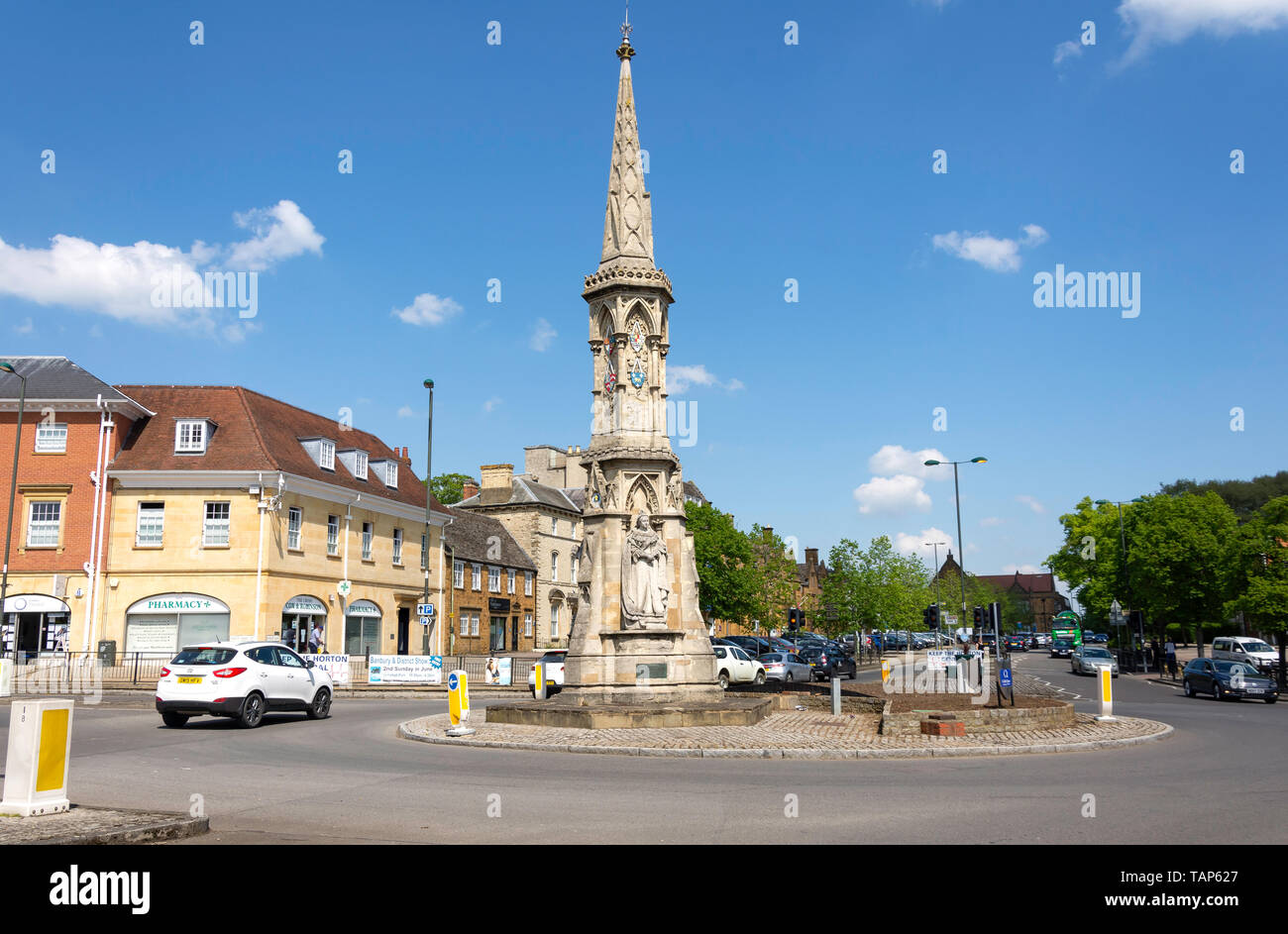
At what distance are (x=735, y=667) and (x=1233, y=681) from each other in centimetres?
1510

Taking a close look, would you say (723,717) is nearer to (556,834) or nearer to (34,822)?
(556,834)

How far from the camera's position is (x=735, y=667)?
32.1 meters

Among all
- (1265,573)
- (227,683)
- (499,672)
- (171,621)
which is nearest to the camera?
(227,683)

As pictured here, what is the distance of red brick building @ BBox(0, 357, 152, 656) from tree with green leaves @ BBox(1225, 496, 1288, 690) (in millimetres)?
41224

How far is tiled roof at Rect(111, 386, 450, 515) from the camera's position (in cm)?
3562

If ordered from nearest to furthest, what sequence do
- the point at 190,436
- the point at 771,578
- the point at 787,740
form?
the point at 787,740, the point at 190,436, the point at 771,578

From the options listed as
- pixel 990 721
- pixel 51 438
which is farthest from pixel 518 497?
pixel 990 721

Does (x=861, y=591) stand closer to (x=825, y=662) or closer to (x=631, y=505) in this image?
(x=825, y=662)

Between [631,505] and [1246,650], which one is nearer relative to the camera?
[631,505]

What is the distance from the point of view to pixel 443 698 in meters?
30.8

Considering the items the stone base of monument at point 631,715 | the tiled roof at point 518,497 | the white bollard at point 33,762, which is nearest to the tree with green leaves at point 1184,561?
the stone base of monument at point 631,715

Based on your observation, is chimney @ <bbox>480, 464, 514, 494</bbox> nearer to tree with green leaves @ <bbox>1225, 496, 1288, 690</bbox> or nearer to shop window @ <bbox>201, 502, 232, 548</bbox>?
shop window @ <bbox>201, 502, 232, 548</bbox>
